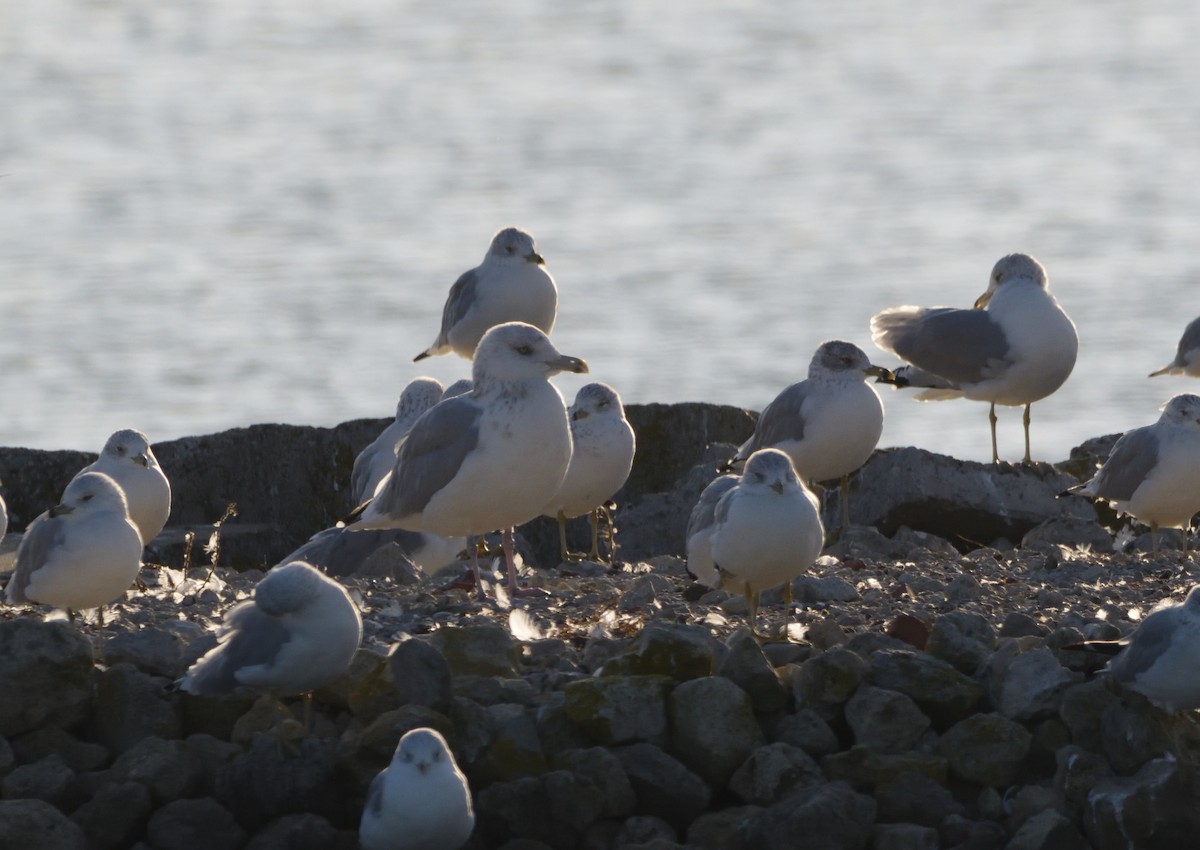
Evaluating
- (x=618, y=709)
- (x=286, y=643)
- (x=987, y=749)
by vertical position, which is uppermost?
(x=286, y=643)

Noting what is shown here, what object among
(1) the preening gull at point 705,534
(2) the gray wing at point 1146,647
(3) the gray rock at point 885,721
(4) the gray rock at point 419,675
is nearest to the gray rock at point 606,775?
(4) the gray rock at point 419,675

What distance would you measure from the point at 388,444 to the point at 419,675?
177 inches

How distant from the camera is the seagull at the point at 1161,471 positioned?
10.7m

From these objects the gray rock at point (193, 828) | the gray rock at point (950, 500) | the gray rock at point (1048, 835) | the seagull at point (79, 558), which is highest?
the gray rock at point (950, 500)

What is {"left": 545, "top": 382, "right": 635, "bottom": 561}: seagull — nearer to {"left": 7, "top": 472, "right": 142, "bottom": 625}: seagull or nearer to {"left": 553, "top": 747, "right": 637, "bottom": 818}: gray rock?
{"left": 7, "top": 472, "right": 142, "bottom": 625}: seagull

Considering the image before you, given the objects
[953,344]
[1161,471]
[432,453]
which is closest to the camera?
[432,453]

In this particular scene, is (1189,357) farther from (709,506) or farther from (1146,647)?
Answer: (1146,647)

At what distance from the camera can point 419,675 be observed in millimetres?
7137

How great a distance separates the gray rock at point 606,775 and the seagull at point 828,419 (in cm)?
442

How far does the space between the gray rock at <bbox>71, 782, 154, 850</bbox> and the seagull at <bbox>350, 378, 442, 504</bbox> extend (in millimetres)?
4165

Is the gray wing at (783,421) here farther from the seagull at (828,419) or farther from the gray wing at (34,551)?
the gray wing at (34,551)

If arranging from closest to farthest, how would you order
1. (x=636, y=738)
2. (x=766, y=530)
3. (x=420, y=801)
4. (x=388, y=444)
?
(x=420, y=801) → (x=636, y=738) → (x=766, y=530) → (x=388, y=444)

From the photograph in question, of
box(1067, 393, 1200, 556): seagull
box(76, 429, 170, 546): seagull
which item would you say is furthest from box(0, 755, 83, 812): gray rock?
box(1067, 393, 1200, 556): seagull

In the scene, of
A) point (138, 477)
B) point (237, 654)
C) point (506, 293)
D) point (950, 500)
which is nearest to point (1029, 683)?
point (237, 654)
